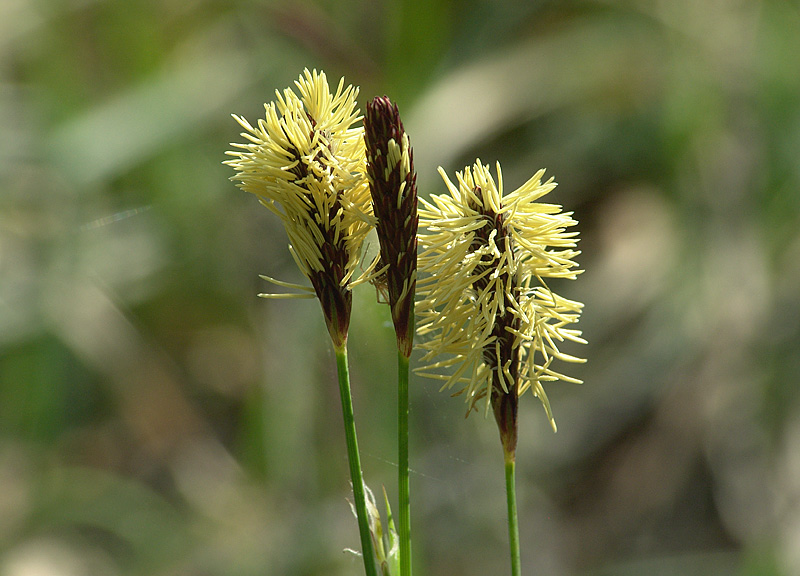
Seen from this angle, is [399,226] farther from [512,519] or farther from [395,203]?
[512,519]

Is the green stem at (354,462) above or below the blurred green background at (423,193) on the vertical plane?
below

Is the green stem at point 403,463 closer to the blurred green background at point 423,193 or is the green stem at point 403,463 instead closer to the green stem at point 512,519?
the green stem at point 512,519

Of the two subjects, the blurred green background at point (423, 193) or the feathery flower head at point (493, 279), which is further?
the blurred green background at point (423, 193)

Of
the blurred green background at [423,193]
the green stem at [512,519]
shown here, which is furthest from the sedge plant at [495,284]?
the blurred green background at [423,193]

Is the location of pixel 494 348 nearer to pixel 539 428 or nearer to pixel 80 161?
pixel 539 428

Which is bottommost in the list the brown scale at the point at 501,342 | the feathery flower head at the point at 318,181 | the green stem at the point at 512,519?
the green stem at the point at 512,519

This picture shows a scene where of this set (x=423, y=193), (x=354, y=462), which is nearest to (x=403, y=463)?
(x=354, y=462)
